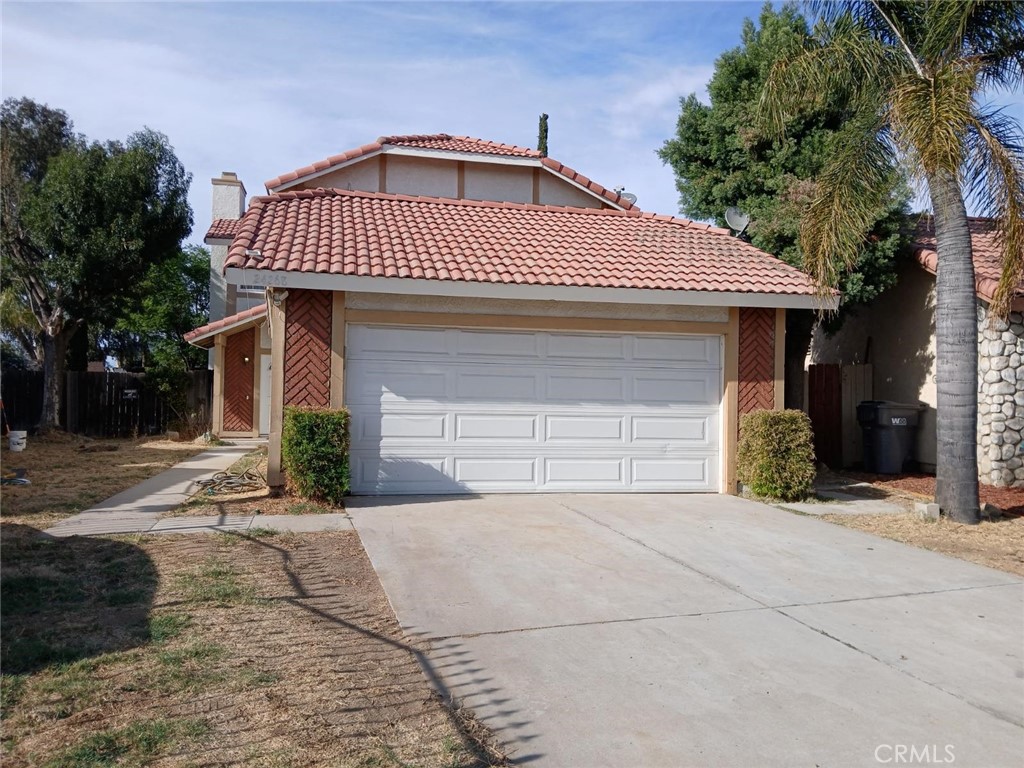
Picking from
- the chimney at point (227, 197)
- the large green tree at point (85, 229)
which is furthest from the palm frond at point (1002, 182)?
the chimney at point (227, 197)

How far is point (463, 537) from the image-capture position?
812 centimetres

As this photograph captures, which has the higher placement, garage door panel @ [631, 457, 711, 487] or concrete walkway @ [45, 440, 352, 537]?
garage door panel @ [631, 457, 711, 487]

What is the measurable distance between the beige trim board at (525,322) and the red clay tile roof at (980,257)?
12.6 ft

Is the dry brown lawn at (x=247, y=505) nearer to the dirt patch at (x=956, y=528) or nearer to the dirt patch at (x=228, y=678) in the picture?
the dirt patch at (x=228, y=678)

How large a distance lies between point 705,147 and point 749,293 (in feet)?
16.6

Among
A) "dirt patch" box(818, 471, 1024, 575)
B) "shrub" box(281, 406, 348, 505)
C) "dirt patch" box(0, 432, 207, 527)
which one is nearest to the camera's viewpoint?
Result: "dirt patch" box(818, 471, 1024, 575)

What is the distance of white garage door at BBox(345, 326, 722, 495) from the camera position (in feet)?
34.7

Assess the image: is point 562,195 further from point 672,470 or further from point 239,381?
point 239,381

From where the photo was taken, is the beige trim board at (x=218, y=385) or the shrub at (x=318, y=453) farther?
the beige trim board at (x=218, y=385)

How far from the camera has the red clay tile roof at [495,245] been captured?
34.3 feet

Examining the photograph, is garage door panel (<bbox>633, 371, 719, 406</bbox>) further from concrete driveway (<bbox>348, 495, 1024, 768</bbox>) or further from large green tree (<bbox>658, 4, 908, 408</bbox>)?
large green tree (<bbox>658, 4, 908, 408</bbox>)

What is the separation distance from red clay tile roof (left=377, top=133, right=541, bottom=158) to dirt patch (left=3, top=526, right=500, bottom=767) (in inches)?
394

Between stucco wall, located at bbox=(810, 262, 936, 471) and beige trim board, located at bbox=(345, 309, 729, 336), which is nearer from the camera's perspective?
beige trim board, located at bbox=(345, 309, 729, 336)

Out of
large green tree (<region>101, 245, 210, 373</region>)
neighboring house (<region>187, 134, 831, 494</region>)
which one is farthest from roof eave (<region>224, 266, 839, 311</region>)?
large green tree (<region>101, 245, 210, 373</region>)
